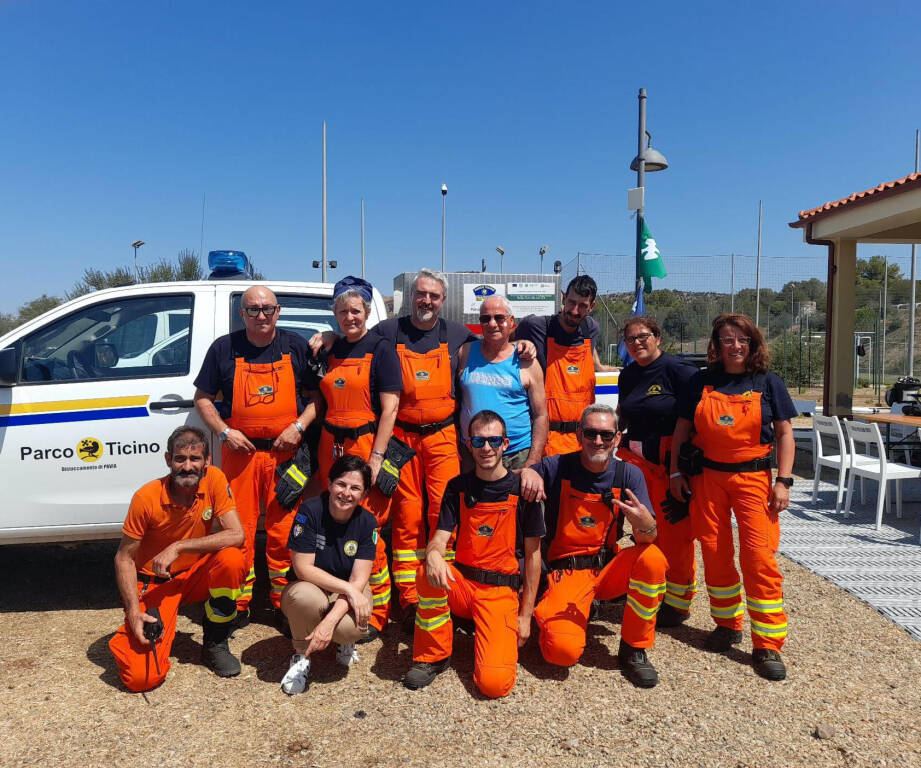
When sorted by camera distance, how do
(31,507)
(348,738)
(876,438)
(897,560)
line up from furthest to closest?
(876,438) < (897,560) < (31,507) < (348,738)

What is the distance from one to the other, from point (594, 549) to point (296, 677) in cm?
153

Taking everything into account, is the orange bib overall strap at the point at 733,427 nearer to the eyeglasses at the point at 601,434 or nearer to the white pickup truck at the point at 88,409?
the eyeglasses at the point at 601,434

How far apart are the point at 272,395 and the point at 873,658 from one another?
330cm

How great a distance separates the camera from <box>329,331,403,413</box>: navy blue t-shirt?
11.7ft

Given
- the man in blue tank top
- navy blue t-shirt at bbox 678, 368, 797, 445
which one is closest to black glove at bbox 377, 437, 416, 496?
the man in blue tank top

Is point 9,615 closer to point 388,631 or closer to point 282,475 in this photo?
point 282,475

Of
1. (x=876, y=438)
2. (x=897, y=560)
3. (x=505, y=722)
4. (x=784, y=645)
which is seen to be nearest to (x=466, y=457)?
(x=505, y=722)

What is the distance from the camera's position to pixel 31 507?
3709 millimetres

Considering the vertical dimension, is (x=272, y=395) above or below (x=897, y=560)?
above

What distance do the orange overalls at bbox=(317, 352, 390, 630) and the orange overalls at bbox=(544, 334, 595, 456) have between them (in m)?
1.02

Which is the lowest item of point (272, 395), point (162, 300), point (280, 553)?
point (280, 553)

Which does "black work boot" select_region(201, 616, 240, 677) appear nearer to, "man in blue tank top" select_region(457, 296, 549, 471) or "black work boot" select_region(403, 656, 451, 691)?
"black work boot" select_region(403, 656, 451, 691)

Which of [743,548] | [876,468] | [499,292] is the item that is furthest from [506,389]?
[499,292]

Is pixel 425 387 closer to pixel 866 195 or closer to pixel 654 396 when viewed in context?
pixel 654 396
